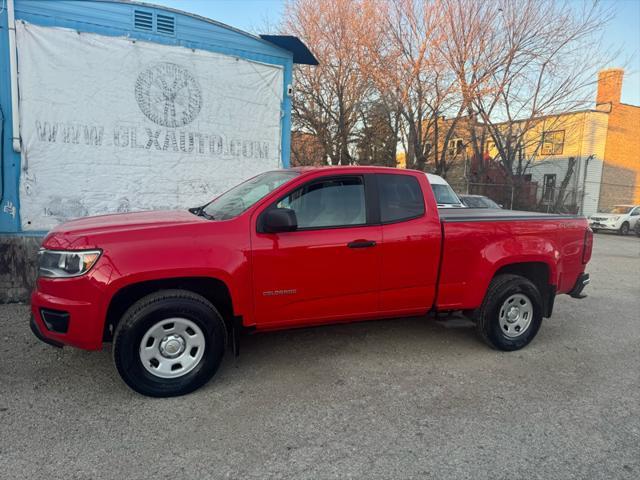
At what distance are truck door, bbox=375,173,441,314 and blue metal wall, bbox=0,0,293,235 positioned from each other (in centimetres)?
453

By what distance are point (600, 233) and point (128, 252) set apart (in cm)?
2436

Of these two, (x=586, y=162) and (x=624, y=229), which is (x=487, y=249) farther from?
(x=586, y=162)

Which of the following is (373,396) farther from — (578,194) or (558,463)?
(578,194)

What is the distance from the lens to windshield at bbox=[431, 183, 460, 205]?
9.01m

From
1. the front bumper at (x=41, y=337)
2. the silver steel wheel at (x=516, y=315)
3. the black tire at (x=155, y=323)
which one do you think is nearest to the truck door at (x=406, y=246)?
the silver steel wheel at (x=516, y=315)

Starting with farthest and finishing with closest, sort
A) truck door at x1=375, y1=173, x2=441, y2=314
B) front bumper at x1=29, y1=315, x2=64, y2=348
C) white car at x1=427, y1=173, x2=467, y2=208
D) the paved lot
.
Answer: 1. white car at x1=427, y1=173, x2=467, y2=208
2. truck door at x1=375, y1=173, x2=441, y2=314
3. front bumper at x1=29, y1=315, x2=64, y2=348
4. the paved lot

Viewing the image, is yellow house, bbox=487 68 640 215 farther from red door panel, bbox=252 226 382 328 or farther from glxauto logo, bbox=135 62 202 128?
red door panel, bbox=252 226 382 328

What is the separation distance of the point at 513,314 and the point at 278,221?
2.78 metres

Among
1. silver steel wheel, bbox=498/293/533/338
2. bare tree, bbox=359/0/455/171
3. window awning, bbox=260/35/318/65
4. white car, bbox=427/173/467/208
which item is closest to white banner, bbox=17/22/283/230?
window awning, bbox=260/35/318/65

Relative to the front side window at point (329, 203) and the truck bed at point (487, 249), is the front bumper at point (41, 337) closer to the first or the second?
the front side window at point (329, 203)

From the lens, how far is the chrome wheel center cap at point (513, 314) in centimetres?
467

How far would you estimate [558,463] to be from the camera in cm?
282

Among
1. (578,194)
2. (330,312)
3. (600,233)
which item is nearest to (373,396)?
(330,312)

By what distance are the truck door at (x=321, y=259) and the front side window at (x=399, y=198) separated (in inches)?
6.3
